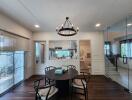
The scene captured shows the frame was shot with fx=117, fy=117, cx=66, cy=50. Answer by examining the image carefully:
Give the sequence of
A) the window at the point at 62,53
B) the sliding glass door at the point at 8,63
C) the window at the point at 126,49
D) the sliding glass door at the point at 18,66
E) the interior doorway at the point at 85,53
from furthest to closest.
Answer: the interior doorway at the point at 85,53, the window at the point at 62,53, the sliding glass door at the point at 18,66, the window at the point at 126,49, the sliding glass door at the point at 8,63

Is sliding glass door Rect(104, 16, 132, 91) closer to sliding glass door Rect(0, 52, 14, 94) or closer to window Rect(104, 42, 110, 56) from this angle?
window Rect(104, 42, 110, 56)

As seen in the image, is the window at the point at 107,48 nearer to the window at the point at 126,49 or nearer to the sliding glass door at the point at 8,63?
the window at the point at 126,49

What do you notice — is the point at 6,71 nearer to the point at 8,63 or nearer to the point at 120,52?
the point at 8,63

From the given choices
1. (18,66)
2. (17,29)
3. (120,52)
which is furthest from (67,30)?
(18,66)

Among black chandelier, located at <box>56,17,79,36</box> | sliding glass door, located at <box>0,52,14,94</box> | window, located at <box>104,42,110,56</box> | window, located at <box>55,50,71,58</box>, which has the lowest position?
sliding glass door, located at <box>0,52,14,94</box>

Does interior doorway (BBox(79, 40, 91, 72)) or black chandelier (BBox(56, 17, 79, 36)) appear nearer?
black chandelier (BBox(56, 17, 79, 36))

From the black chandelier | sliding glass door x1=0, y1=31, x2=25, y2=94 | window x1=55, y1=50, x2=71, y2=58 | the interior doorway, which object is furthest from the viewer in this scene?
the interior doorway

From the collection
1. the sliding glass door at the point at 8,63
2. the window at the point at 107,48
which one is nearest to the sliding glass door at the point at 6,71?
the sliding glass door at the point at 8,63

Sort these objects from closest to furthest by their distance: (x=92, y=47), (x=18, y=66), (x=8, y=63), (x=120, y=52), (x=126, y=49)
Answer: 1. (x=126, y=49)
2. (x=8, y=63)
3. (x=120, y=52)
4. (x=18, y=66)
5. (x=92, y=47)

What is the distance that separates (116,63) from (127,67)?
2.78 ft

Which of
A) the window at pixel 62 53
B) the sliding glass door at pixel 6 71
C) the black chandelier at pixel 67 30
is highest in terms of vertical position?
the black chandelier at pixel 67 30

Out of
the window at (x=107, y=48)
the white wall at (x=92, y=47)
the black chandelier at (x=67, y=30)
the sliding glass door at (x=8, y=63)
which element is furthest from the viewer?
the white wall at (x=92, y=47)

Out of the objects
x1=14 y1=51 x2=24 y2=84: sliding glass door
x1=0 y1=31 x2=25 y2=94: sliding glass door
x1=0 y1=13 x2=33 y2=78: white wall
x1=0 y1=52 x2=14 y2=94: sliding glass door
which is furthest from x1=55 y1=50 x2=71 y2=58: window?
x1=0 y1=52 x2=14 y2=94: sliding glass door

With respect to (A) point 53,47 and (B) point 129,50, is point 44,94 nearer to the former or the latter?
(B) point 129,50
